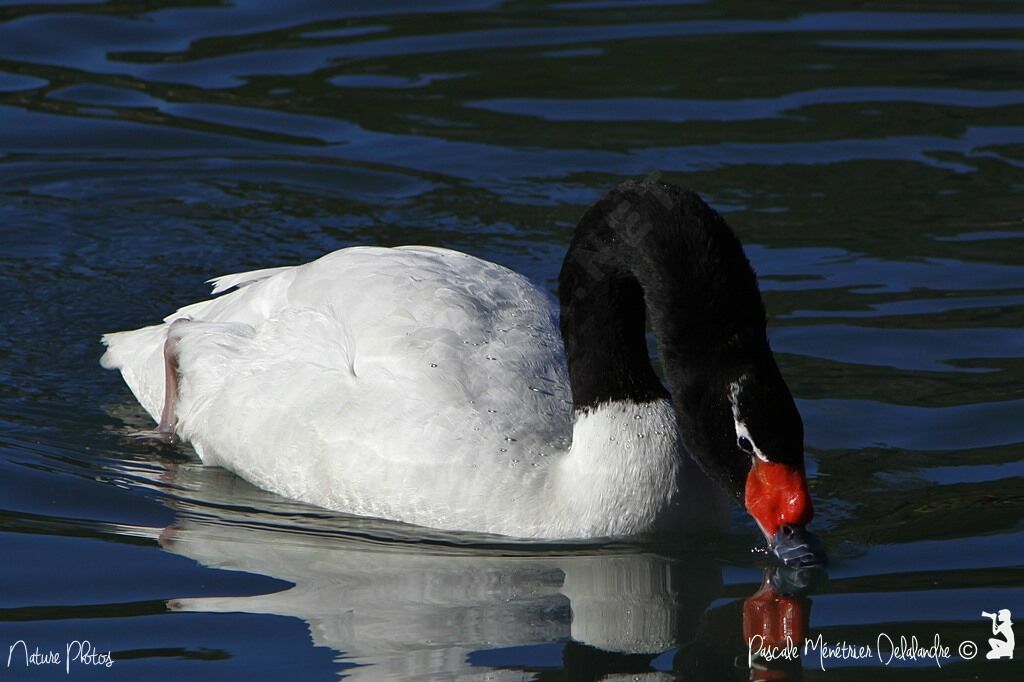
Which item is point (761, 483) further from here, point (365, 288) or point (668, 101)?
point (668, 101)

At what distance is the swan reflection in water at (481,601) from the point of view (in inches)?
218

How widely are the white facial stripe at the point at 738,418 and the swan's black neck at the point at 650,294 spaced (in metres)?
0.12

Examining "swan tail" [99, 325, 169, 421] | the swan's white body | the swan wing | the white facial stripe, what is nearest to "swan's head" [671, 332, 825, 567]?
the white facial stripe

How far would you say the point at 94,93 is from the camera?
488 inches

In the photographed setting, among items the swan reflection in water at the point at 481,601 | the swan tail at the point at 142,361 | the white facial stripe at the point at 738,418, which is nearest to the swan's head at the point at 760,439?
the white facial stripe at the point at 738,418

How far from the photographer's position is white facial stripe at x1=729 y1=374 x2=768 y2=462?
19.4 ft

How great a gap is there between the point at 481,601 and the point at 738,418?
3.64 feet

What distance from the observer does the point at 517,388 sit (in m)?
6.81

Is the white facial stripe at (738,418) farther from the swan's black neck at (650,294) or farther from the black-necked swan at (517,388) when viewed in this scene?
the swan's black neck at (650,294)

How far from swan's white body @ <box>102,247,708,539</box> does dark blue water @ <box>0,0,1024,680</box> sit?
0.16 m

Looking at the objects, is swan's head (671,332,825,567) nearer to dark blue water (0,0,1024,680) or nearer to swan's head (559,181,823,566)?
swan's head (559,181,823,566)

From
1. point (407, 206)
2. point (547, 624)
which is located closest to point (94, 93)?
point (407, 206)

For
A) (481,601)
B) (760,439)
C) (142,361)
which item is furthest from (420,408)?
(142,361)

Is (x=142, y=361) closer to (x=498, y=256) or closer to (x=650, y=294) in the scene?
(x=498, y=256)
